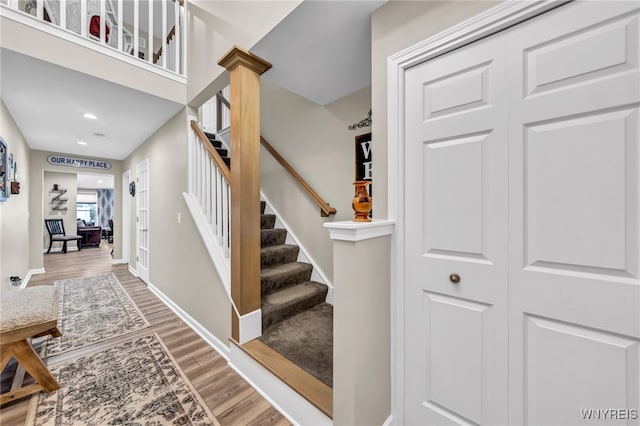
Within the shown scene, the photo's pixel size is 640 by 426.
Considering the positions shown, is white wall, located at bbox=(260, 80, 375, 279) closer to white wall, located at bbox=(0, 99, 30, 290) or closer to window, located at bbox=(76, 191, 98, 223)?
white wall, located at bbox=(0, 99, 30, 290)

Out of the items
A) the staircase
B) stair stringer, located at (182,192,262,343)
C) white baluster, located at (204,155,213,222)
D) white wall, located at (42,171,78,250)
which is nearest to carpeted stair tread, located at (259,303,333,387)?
the staircase

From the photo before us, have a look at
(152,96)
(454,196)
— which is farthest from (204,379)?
(152,96)

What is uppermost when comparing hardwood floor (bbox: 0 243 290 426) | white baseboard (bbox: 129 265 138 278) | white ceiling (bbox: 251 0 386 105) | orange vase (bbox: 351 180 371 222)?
white ceiling (bbox: 251 0 386 105)

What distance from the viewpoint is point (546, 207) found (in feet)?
2.89

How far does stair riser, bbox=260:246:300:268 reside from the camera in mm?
2508

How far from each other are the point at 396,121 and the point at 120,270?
5.80 m

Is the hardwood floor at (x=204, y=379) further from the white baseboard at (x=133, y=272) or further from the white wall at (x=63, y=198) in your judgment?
the white wall at (x=63, y=198)

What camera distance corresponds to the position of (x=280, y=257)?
267 cm

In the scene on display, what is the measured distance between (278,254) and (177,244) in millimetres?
1245

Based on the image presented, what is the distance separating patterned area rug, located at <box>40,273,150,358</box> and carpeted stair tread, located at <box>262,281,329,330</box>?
1.46m

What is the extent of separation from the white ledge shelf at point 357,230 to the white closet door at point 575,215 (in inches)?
20.1

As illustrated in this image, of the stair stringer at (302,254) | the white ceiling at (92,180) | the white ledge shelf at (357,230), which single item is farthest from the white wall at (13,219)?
the white ceiling at (92,180)

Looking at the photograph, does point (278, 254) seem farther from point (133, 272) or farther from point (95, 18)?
point (133, 272)

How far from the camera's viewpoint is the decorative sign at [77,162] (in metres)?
4.81
